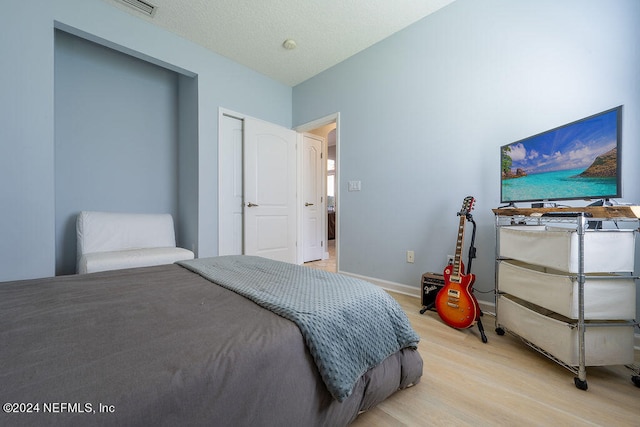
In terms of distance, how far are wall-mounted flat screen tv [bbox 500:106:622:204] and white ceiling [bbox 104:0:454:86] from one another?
1.59 metres

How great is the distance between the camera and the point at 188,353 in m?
0.61

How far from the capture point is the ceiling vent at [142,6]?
2266mm

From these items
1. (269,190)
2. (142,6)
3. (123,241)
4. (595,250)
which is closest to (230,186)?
(269,190)

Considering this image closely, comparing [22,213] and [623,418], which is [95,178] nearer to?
[22,213]

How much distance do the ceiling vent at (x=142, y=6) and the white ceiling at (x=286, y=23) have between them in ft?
0.13

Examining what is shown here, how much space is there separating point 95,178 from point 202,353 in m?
3.01

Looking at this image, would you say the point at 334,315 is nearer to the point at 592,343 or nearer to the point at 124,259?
the point at 592,343

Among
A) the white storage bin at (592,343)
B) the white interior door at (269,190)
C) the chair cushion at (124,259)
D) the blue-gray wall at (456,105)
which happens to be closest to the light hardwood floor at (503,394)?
the white storage bin at (592,343)

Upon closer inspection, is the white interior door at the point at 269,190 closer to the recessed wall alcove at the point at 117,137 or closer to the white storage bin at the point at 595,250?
the recessed wall alcove at the point at 117,137

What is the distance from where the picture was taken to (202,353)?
61cm

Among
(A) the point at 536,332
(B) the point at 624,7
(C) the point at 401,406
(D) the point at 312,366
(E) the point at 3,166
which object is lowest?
(C) the point at 401,406

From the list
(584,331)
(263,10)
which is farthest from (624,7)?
(263,10)

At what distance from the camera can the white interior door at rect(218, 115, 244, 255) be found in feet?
10.1

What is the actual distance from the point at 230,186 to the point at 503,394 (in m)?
3.02
